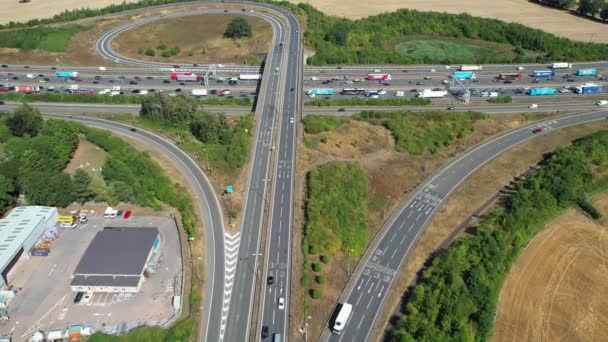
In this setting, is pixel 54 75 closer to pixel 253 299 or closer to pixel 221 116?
pixel 221 116

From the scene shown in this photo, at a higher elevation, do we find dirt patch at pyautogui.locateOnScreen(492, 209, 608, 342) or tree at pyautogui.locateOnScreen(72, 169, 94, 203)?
tree at pyautogui.locateOnScreen(72, 169, 94, 203)

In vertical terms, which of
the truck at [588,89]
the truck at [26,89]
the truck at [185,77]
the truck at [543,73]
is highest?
the truck at [543,73]

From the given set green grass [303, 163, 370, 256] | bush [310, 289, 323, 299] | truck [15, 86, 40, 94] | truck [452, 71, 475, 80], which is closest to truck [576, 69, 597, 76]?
truck [452, 71, 475, 80]

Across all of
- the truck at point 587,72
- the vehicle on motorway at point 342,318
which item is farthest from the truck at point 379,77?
the vehicle on motorway at point 342,318

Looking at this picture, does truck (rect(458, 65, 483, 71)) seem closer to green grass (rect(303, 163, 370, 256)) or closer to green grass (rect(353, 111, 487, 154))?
green grass (rect(353, 111, 487, 154))

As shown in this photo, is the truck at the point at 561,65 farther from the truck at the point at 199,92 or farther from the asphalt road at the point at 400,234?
the truck at the point at 199,92

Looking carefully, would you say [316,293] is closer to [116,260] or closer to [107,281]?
[107,281]

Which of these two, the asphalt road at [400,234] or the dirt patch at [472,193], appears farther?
the dirt patch at [472,193]

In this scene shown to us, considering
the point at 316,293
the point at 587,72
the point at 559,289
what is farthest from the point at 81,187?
the point at 587,72
